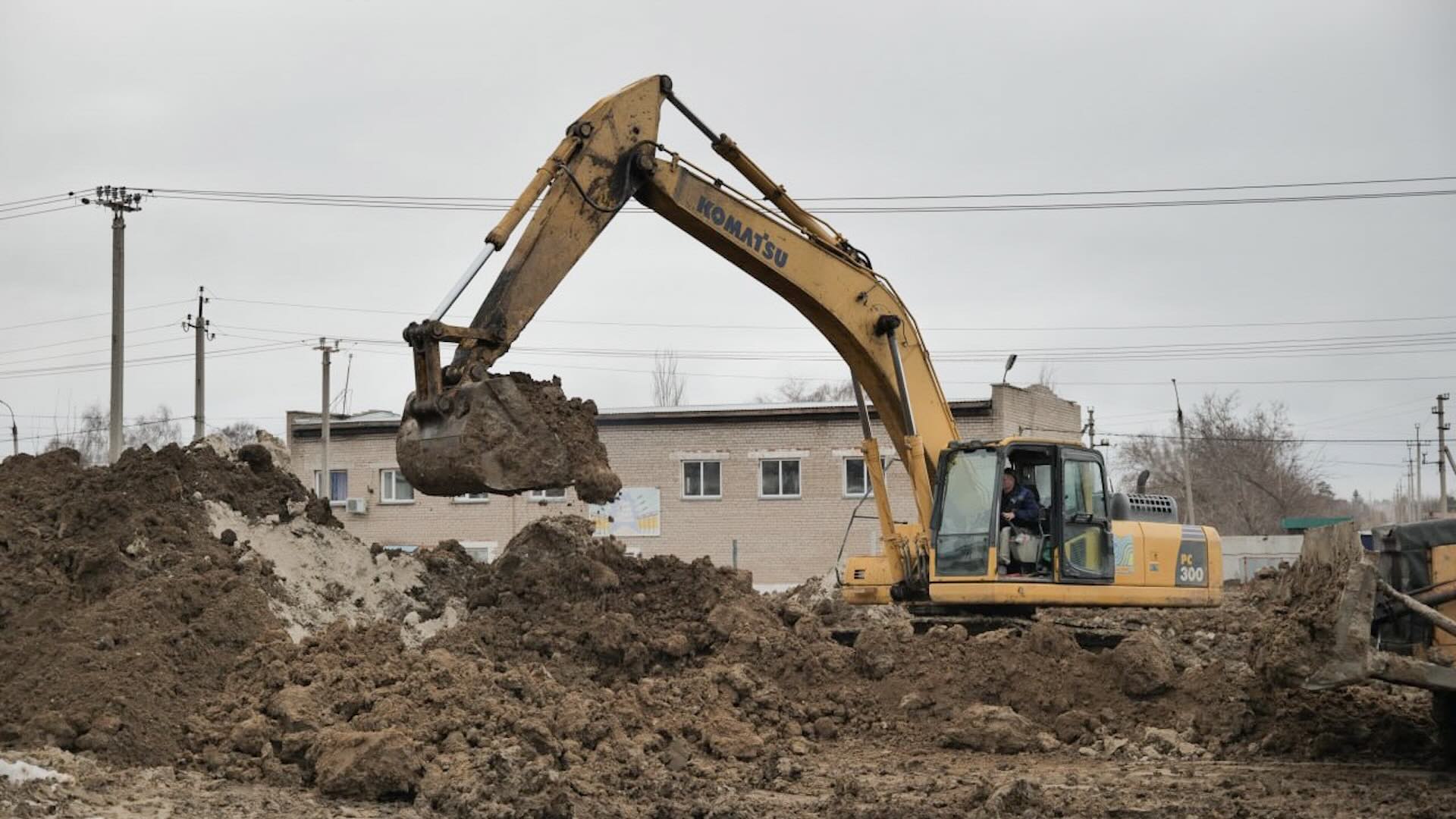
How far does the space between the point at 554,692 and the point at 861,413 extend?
4.05 m

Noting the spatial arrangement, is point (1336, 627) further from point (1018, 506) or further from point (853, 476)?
point (853, 476)

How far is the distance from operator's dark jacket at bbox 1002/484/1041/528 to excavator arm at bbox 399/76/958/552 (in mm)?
785

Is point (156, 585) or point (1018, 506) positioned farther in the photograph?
point (1018, 506)

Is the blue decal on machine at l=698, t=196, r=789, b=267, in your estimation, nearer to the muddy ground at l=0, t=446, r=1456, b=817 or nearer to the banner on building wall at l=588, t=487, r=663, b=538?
the muddy ground at l=0, t=446, r=1456, b=817

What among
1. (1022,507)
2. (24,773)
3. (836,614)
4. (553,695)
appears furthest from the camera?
(836,614)

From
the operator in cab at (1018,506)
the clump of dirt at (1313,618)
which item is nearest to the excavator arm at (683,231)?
the operator in cab at (1018,506)

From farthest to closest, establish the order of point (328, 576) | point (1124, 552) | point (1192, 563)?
point (328, 576) < point (1192, 563) < point (1124, 552)

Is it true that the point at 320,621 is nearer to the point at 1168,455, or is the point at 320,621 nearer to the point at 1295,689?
the point at 1295,689

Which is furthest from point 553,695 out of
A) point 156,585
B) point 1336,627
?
point 1336,627

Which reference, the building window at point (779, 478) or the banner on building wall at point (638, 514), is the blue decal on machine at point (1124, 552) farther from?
the banner on building wall at point (638, 514)

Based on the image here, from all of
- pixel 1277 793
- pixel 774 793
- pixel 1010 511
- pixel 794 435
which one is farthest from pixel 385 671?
pixel 794 435

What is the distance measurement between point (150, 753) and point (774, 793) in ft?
13.7

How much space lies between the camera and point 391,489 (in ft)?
121

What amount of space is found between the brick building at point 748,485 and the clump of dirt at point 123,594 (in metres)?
19.5
